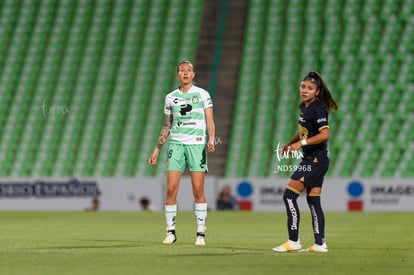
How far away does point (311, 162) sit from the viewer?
36.4 feet

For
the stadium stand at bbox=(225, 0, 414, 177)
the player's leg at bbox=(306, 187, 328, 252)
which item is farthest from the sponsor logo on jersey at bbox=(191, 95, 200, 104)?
the stadium stand at bbox=(225, 0, 414, 177)

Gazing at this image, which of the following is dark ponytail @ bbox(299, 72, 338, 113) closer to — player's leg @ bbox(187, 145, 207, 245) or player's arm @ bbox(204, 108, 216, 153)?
player's arm @ bbox(204, 108, 216, 153)

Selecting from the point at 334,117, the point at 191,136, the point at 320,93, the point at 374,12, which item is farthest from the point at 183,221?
the point at 374,12

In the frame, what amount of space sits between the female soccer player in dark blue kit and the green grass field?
0.36 metres

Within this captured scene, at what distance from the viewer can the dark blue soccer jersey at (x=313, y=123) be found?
1098cm

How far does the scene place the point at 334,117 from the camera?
31656 mm

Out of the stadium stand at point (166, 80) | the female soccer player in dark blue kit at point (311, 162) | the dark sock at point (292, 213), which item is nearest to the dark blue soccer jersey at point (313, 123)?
the female soccer player in dark blue kit at point (311, 162)

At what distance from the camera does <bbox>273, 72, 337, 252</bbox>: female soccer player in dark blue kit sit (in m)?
11.0

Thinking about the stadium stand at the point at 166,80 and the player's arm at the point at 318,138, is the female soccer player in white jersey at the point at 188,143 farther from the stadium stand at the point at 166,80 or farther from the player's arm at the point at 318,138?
the stadium stand at the point at 166,80

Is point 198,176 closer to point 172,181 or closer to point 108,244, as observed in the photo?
point 172,181

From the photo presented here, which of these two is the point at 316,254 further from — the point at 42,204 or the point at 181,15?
the point at 181,15

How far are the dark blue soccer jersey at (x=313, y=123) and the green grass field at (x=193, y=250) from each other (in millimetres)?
1132

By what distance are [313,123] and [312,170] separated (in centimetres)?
51

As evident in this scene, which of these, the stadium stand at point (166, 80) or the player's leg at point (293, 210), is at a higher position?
the stadium stand at point (166, 80)
